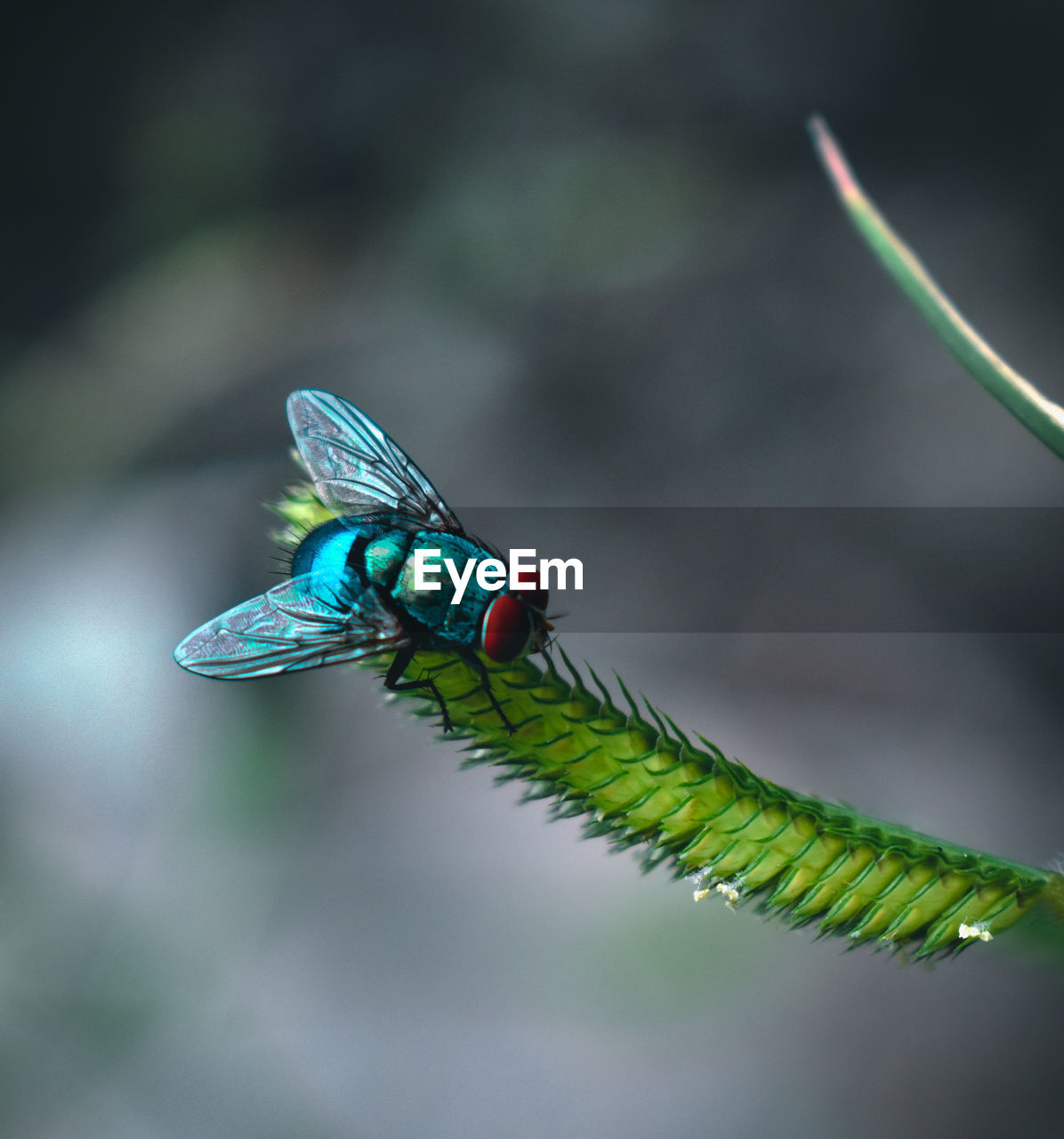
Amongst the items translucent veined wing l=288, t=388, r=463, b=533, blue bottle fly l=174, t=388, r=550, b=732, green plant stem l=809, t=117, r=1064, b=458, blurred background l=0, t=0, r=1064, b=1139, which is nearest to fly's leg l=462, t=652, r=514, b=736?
blue bottle fly l=174, t=388, r=550, b=732

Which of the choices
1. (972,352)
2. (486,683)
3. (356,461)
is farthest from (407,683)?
(972,352)

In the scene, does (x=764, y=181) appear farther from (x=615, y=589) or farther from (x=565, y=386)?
(x=615, y=589)

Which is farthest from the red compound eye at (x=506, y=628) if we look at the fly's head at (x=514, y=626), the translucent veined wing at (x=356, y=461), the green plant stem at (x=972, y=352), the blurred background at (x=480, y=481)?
the blurred background at (x=480, y=481)

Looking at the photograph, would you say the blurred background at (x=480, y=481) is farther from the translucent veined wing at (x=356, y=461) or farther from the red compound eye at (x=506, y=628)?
the red compound eye at (x=506, y=628)

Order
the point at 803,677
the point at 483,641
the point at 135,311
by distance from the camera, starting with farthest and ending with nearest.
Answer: the point at 135,311
the point at 803,677
the point at 483,641

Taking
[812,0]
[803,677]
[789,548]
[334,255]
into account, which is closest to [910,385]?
[789,548]

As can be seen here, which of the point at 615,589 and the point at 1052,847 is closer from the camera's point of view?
the point at 1052,847
